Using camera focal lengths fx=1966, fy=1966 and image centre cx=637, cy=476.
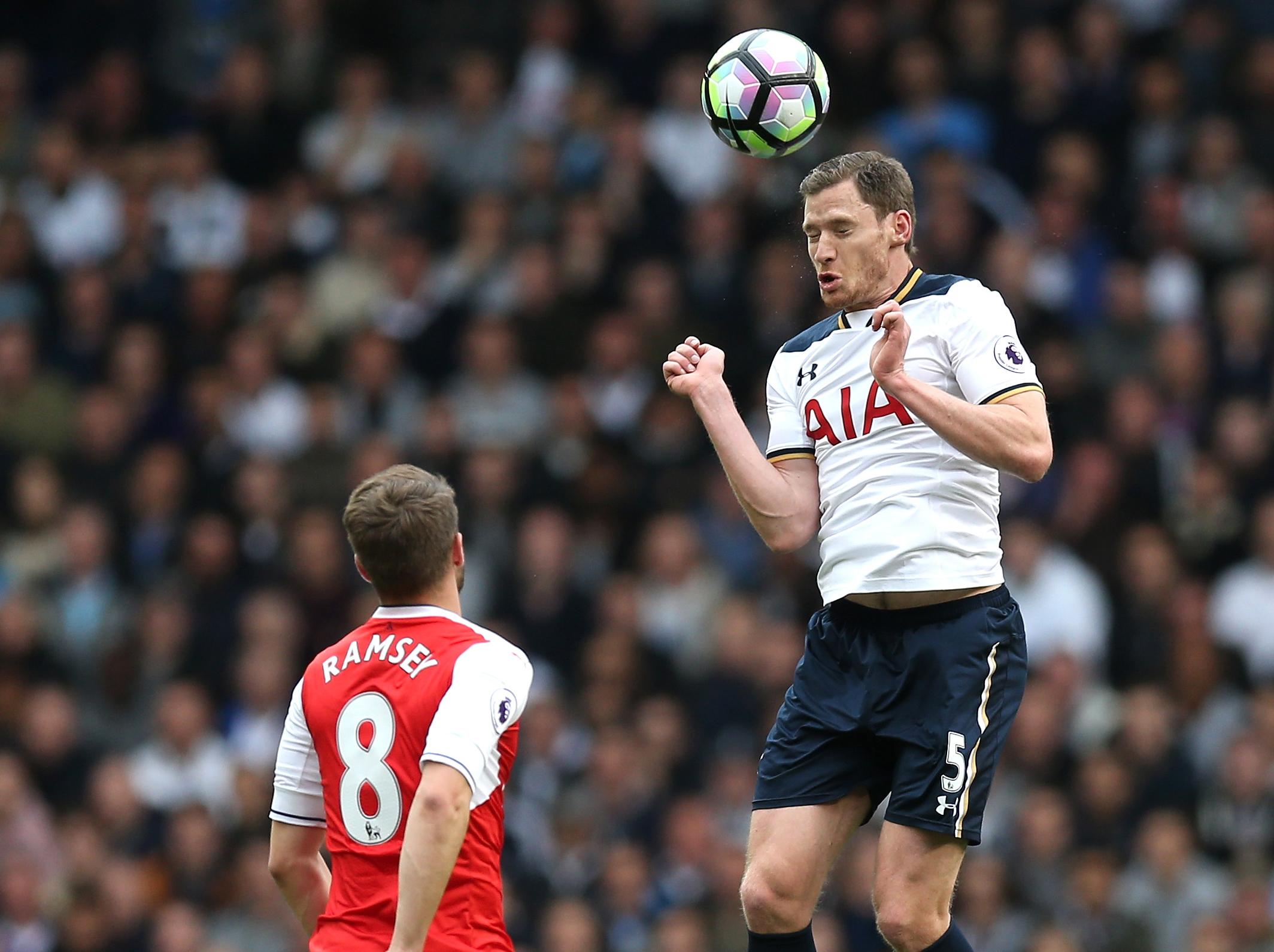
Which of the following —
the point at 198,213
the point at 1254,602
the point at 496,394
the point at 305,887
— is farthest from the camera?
the point at 198,213

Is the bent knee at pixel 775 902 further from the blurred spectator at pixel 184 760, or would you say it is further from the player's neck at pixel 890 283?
the blurred spectator at pixel 184 760

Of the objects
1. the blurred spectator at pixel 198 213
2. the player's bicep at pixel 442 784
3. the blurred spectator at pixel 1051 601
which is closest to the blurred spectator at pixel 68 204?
the blurred spectator at pixel 198 213

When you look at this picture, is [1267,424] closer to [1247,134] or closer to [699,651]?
[1247,134]

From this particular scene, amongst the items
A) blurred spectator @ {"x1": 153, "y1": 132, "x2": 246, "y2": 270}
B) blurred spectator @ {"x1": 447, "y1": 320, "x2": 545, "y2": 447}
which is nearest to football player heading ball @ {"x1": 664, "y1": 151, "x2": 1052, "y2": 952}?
blurred spectator @ {"x1": 447, "y1": 320, "x2": 545, "y2": 447}

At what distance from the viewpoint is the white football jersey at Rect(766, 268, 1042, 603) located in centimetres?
585

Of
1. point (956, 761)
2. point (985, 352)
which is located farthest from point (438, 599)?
point (985, 352)

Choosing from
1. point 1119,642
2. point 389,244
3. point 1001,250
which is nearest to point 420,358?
point 389,244

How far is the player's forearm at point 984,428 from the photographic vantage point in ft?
18.2

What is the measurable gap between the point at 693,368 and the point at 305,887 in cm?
196

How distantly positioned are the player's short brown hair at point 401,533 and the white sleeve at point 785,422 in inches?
56.1

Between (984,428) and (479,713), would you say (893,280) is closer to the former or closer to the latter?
(984,428)

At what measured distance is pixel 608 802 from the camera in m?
11.1

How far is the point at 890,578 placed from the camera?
231 inches

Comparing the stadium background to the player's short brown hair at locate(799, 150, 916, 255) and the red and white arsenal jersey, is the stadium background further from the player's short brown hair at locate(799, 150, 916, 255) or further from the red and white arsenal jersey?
the red and white arsenal jersey
